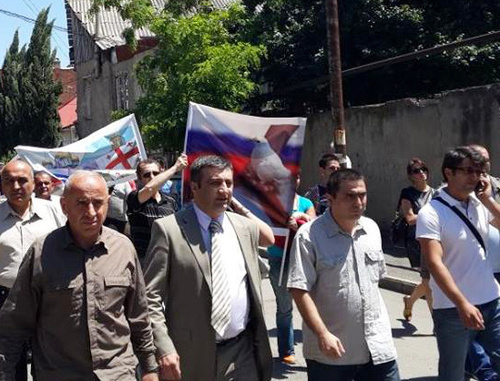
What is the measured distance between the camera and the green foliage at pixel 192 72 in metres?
17.8

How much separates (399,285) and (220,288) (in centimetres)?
739

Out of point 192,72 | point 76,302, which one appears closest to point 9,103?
point 192,72

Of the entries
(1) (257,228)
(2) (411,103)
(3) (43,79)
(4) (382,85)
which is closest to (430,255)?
(1) (257,228)

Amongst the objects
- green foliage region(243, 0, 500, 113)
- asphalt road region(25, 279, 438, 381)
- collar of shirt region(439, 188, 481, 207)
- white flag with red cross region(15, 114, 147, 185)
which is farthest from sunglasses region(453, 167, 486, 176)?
green foliage region(243, 0, 500, 113)

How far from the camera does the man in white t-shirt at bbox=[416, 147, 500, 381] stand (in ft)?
15.6

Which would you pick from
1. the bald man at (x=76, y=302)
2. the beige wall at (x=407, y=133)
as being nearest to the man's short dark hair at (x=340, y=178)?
the bald man at (x=76, y=302)

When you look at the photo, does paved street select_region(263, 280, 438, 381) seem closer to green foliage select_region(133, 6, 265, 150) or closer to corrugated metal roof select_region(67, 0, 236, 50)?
green foliage select_region(133, 6, 265, 150)

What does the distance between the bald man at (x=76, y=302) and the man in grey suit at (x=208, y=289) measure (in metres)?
0.42

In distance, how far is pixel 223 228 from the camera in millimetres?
4352

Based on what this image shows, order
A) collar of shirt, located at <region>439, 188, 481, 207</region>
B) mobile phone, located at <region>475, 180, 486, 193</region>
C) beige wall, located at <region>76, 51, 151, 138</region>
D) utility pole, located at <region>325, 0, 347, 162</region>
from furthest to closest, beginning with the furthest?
beige wall, located at <region>76, 51, 151, 138</region> < utility pole, located at <region>325, 0, 347, 162</region> < mobile phone, located at <region>475, 180, 486, 193</region> < collar of shirt, located at <region>439, 188, 481, 207</region>

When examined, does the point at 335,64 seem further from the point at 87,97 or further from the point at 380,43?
the point at 87,97

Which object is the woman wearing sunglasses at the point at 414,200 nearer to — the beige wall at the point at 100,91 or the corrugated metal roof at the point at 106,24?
the beige wall at the point at 100,91

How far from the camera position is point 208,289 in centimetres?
415

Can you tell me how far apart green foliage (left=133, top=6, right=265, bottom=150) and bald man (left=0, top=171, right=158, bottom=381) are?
14.2 meters
